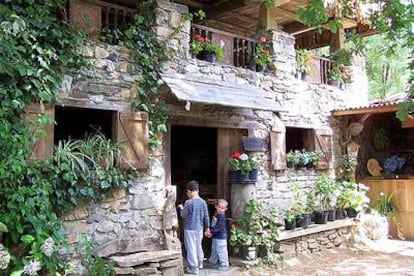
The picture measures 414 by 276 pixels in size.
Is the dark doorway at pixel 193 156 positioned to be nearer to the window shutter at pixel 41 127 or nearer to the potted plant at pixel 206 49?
the potted plant at pixel 206 49

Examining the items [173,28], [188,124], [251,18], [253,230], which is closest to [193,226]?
[253,230]

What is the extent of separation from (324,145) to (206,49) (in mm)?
3467

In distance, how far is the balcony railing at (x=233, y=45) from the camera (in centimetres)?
687

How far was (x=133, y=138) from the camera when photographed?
5.43 meters

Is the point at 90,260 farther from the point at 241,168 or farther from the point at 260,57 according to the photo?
the point at 260,57

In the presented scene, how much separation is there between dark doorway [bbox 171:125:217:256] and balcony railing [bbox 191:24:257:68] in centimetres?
192

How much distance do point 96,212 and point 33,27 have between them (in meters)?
2.23

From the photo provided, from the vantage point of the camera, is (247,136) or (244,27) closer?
(247,136)

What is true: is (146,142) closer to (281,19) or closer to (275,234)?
(275,234)

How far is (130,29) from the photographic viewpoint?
564cm

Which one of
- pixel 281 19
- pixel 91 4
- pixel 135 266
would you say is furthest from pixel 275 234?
pixel 281 19

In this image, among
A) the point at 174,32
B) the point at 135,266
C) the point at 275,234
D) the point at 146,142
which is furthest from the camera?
the point at 275,234

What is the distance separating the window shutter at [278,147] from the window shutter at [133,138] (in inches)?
104

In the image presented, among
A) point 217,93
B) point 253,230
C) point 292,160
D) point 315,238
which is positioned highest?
point 217,93
